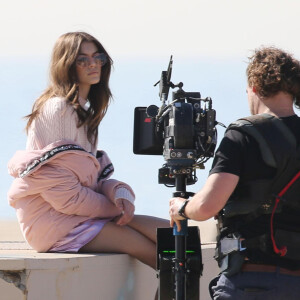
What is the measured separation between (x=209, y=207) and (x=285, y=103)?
1.75ft

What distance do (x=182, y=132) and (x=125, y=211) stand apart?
103 cm

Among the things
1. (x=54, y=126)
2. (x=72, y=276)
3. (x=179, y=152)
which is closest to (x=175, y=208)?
(x=179, y=152)

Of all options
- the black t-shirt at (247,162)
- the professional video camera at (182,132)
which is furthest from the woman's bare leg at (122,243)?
the black t-shirt at (247,162)

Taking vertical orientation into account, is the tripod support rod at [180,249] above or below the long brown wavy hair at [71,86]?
below

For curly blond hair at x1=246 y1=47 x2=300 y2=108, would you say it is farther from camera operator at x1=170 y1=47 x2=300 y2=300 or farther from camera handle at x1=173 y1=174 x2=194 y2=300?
camera handle at x1=173 y1=174 x2=194 y2=300

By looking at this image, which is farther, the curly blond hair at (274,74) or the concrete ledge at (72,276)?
the concrete ledge at (72,276)

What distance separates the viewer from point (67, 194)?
475 cm

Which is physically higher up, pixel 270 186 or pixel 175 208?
pixel 270 186

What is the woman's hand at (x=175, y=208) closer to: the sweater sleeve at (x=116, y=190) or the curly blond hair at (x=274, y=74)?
the curly blond hair at (x=274, y=74)

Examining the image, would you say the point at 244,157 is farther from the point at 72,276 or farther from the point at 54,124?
the point at 54,124

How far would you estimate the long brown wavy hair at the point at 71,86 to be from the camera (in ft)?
16.1

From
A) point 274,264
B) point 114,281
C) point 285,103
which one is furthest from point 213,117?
point 114,281

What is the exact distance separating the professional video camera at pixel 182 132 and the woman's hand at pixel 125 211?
65 cm

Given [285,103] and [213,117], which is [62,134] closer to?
[213,117]
